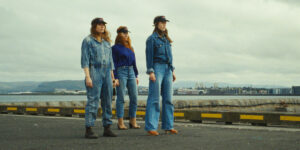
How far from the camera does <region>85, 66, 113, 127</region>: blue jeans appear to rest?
15.4ft

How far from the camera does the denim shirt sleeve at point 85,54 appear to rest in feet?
15.3

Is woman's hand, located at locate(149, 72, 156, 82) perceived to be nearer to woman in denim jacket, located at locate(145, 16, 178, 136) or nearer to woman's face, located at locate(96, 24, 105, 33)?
woman in denim jacket, located at locate(145, 16, 178, 136)

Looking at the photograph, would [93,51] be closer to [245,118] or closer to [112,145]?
[112,145]

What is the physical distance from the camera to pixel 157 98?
5.27m

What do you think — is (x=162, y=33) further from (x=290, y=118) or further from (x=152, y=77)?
(x=290, y=118)

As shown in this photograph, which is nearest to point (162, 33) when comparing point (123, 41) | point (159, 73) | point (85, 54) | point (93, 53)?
point (159, 73)

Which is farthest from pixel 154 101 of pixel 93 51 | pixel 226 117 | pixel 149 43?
pixel 226 117

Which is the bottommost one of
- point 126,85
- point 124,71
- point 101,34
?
point 126,85

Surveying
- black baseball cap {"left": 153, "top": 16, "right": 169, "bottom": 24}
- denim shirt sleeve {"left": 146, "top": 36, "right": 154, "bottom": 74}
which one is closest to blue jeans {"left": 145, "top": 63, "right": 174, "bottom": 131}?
denim shirt sleeve {"left": 146, "top": 36, "right": 154, "bottom": 74}

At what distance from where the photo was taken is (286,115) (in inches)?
261

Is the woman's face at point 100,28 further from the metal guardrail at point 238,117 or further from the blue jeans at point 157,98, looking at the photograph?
the metal guardrail at point 238,117

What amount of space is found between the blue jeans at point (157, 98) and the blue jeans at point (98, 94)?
0.71m

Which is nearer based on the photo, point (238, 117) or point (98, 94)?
point (98, 94)

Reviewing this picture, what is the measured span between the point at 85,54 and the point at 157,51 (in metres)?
1.28
